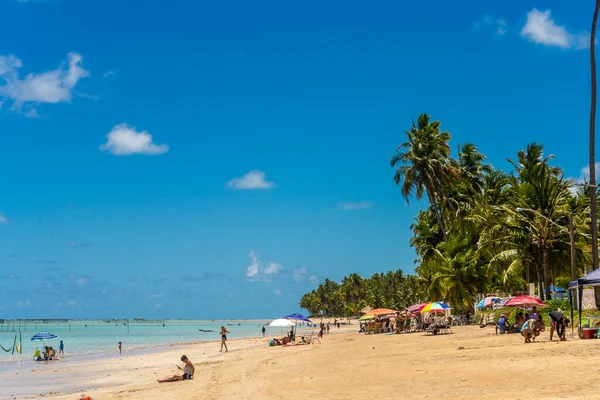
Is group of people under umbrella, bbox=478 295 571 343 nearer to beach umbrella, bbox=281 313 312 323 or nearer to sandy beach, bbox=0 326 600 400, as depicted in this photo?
sandy beach, bbox=0 326 600 400

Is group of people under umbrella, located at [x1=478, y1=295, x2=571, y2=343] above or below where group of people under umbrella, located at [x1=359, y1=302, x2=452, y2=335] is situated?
above

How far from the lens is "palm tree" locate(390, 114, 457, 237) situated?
52562 mm

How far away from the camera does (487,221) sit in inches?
1665

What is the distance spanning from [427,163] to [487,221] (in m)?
11.2

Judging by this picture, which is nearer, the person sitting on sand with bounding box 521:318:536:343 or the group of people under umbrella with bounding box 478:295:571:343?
the group of people under umbrella with bounding box 478:295:571:343

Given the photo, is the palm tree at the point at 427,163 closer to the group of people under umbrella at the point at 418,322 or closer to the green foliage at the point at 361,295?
the group of people under umbrella at the point at 418,322

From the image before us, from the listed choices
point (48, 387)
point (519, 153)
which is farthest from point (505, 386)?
point (519, 153)

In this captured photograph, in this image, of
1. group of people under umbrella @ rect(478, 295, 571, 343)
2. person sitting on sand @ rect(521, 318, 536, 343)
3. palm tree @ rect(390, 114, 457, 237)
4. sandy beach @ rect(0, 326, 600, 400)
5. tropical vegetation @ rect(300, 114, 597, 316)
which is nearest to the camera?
sandy beach @ rect(0, 326, 600, 400)

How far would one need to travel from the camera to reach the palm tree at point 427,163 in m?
52.6

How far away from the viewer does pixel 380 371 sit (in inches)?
730

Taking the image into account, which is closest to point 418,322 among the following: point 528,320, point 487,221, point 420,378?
point 487,221

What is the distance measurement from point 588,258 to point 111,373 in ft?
88.0

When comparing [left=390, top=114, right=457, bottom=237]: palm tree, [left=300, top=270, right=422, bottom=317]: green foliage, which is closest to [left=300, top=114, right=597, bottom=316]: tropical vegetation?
[left=390, top=114, right=457, bottom=237]: palm tree

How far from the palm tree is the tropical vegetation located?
0.27ft
